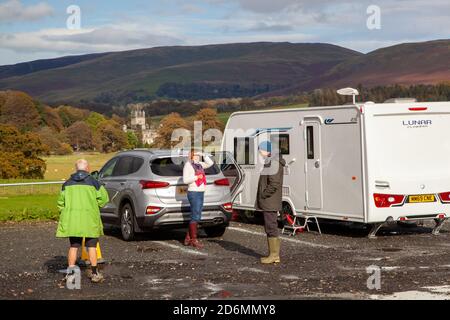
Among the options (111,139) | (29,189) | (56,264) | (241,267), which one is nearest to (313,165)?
(241,267)

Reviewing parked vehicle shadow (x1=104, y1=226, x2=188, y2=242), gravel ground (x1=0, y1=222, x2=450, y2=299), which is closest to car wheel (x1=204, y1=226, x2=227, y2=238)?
gravel ground (x1=0, y1=222, x2=450, y2=299)

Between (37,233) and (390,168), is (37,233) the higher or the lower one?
the lower one

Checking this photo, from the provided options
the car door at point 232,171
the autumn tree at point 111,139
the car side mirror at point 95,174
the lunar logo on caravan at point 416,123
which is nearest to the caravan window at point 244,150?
the car door at point 232,171

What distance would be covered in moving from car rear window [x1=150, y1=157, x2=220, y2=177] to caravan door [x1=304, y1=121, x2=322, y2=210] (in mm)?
1965

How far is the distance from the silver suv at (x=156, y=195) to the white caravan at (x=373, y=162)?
1910 mm

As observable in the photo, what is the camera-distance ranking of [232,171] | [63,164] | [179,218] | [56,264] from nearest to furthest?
[56,264] → [179,218] → [232,171] → [63,164]

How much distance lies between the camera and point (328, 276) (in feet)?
37.5

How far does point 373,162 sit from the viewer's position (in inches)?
613

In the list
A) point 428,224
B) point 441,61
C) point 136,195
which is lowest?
point 428,224

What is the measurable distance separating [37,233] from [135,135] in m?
94.5

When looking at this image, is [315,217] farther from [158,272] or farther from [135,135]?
[135,135]

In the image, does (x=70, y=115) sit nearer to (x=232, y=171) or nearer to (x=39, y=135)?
(x=39, y=135)

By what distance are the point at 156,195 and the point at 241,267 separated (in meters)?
3.49
